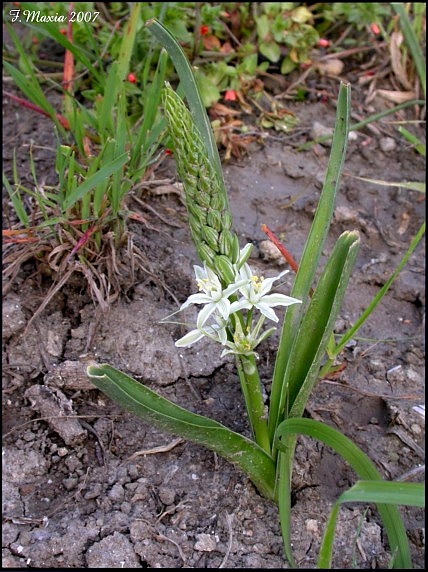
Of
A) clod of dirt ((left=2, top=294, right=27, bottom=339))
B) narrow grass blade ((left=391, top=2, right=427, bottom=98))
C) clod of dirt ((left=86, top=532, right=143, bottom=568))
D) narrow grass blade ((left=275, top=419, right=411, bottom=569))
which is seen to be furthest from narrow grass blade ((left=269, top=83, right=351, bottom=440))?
narrow grass blade ((left=391, top=2, right=427, bottom=98))

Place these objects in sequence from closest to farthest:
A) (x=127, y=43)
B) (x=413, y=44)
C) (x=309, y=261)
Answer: (x=309, y=261), (x=127, y=43), (x=413, y=44)

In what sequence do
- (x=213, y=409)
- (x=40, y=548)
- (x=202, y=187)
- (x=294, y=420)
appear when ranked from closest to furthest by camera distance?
1. (x=202, y=187)
2. (x=294, y=420)
3. (x=40, y=548)
4. (x=213, y=409)

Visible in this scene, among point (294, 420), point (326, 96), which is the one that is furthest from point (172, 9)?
point (294, 420)

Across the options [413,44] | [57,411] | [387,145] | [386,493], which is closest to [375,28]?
[413,44]

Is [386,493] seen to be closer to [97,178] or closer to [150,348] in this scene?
[150,348]

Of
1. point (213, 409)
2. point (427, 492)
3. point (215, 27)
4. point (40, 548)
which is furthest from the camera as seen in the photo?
point (215, 27)

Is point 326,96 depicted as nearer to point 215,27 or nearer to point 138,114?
point 215,27

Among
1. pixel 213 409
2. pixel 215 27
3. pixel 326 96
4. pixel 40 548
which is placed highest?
pixel 215 27
